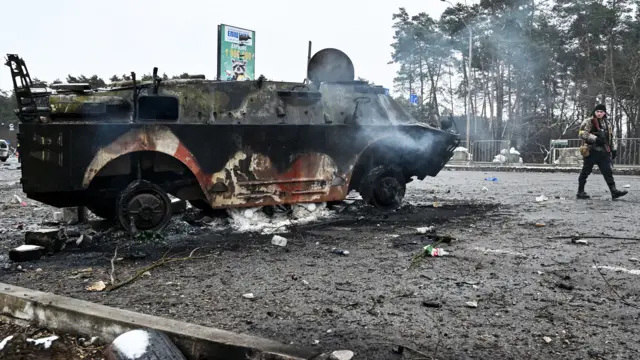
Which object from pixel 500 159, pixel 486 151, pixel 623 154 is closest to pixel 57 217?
pixel 623 154

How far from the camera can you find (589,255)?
5.06m

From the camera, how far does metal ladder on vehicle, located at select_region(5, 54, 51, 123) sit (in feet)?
18.5

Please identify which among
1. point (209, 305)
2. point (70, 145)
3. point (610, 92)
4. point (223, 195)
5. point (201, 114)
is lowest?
point (209, 305)

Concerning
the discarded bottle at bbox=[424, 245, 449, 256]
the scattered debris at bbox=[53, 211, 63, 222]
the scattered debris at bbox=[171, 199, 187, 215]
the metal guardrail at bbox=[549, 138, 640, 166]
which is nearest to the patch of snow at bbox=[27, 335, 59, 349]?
the discarded bottle at bbox=[424, 245, 449, 256]

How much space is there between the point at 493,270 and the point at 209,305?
2376mm

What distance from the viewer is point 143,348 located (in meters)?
2.62

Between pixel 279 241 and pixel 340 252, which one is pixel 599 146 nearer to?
pixel 340 252

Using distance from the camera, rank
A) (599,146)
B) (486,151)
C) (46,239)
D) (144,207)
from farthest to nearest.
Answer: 1. (486,151)
2. (599,146)
3. (144,207)
4. (46,239)

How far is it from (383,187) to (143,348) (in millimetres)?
5804

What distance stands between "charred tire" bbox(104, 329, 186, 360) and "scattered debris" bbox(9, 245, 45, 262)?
305cm

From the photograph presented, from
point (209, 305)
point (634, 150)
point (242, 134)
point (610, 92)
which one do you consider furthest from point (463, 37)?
point (209, 305)

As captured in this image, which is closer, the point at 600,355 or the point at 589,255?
the point at 600,355

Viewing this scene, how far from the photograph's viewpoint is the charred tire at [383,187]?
7992 mm

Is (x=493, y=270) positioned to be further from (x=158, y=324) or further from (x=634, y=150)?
(x=634, y=150)
